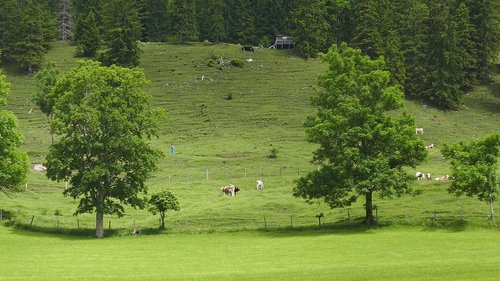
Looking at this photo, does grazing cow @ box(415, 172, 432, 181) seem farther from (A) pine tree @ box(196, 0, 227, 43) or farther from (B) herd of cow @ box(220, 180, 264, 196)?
(A) pine tree @ box(196, 0, 227, 43)

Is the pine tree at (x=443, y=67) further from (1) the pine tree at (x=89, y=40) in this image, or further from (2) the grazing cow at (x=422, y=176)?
(1) the pine tree at (x=89, y=40)

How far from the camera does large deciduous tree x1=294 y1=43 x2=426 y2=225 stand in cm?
5394

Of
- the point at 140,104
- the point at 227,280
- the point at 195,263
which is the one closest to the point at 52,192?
the point at 140,104

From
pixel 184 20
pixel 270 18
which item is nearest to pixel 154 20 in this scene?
pixel 184 20

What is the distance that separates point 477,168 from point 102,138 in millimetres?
30404

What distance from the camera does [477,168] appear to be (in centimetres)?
5338

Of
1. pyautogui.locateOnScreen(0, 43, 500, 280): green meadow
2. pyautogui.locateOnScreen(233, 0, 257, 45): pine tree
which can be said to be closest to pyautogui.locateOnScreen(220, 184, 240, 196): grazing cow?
pyautogui.locateOnScreen(0, 43, 500, 280): green meadow

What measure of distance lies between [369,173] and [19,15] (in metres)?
103

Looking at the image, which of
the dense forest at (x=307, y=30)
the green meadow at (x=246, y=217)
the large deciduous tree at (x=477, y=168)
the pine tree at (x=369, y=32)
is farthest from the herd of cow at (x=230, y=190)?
the pine tree at (x=369, y=32)

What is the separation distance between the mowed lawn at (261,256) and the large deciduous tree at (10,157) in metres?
5.34

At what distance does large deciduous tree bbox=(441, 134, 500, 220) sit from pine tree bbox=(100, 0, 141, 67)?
8514 cm

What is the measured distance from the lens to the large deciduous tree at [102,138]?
55928 millimetres

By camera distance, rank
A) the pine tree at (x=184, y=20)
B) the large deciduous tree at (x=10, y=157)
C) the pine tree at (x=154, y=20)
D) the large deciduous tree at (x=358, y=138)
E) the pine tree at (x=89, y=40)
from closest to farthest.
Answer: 1. the large deciduous tree at (x=358, y=138)
2. the large deciduous tree at (x=10, y=157)
3. the pine tree at (x=89, y=40)
4. the pine tree at (x=184, y=20)
5. the pine tree at (x=154, y=20)

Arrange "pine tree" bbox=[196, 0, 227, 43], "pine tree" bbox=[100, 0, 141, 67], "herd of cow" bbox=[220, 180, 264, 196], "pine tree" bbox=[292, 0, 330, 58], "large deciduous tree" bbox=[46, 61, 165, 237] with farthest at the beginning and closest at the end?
"pine tree" bbox=[196, 0, 227, 43]
"pine tree" bbox=[292, 0, 330, 58]
"pine tree" bbox=[100, 0, 141, 67]
"herd of cow" bbox=[220, 180, 264, 196]
"large deciduous tree" bbox=[46, 61, 165, 237]
